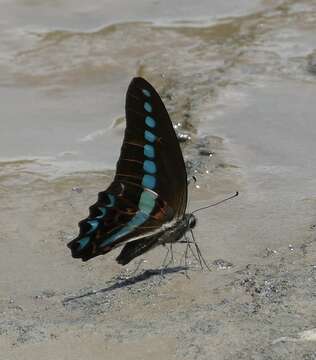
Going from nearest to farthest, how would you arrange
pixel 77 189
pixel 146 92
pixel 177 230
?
pixel 146 92
pixel 177 230
pixel 77 189

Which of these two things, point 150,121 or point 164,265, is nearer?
point 150,121

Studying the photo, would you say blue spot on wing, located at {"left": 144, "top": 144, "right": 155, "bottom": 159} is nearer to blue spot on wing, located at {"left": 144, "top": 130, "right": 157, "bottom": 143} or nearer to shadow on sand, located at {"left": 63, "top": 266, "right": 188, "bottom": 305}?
blue spot on wing, located at {"left": 144, "top": 130, "right": 157, "bottom": 143}

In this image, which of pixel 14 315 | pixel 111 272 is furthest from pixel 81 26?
pixel 14 315

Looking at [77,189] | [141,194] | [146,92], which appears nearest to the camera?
[146,92]

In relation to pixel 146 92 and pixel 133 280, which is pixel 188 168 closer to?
pixel 133 280

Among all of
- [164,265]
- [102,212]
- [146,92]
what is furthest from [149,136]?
[164,265]

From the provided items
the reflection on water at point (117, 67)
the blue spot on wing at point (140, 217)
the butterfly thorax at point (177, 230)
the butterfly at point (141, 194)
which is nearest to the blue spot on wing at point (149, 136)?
the butterfly at point (141, 194)

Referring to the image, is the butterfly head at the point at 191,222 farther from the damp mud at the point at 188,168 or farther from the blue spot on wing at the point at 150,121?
the blue spot on wing at the point at 150,121
